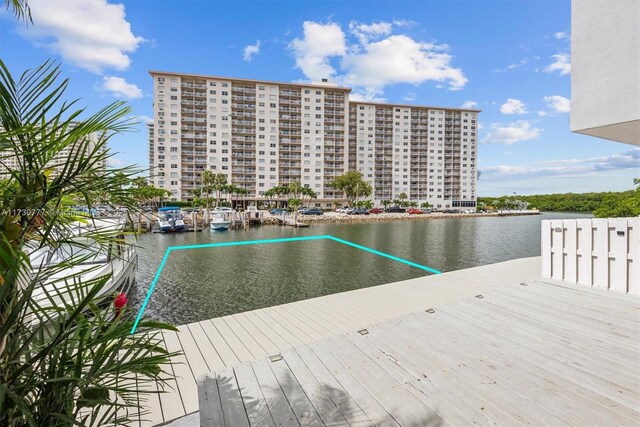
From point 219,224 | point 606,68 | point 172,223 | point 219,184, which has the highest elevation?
point 219,184

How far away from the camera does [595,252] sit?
4004 mm

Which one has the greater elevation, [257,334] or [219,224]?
[257,334]

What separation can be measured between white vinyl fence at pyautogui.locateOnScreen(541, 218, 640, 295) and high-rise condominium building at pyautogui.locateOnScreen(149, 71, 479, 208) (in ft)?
180

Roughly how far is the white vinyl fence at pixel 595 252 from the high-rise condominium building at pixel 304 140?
54896mm

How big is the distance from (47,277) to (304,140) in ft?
212

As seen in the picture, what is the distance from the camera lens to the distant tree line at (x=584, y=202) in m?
7.55

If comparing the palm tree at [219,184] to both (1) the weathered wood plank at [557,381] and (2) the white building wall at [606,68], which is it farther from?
(1) the weathered wood plank at [557,381]

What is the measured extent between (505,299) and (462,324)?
105cm

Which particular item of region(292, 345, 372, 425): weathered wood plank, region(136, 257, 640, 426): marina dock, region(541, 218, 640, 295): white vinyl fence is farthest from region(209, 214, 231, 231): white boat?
region(292, 345, 372, 425): weathered wood plank

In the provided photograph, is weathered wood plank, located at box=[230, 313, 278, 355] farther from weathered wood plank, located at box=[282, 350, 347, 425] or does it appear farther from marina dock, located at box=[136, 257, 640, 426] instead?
weathered wood plank, located at box=[282, 350, 347, 425]

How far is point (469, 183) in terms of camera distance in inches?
3004

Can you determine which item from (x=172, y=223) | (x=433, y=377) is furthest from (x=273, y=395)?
(x=172, y=223)

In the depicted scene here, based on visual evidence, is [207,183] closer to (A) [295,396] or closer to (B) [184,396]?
(B) [184,396]

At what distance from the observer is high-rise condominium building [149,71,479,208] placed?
57344 mm
